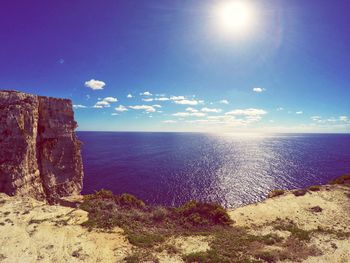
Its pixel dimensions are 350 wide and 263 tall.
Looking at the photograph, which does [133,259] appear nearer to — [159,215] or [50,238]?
[50,238]

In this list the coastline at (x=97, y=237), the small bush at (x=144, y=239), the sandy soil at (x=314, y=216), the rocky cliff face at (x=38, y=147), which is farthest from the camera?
the rocky cliff face at (x=38, y=147)

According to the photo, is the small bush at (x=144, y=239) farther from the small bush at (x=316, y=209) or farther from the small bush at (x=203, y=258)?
the small bush at (x=316, y=209)

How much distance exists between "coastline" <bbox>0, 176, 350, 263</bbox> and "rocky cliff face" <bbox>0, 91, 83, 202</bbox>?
373 centimetres

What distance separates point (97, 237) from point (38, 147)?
2055 centimetres

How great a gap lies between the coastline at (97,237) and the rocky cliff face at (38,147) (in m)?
3.73

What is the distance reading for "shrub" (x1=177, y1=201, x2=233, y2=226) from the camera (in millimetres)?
23906

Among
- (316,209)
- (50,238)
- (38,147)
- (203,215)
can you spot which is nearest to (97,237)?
(50,238)

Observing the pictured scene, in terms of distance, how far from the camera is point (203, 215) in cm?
2525

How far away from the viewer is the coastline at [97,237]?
604 inches

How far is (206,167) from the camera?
326 feet

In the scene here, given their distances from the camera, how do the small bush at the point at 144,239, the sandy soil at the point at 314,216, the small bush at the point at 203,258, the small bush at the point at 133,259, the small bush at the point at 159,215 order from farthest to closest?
the small bush at the point at 159,215 < the sandy soil at the point at 314,216 < the small bush at the point at 144,239 < the small bush at the point at 203,258 < the small bush at the point at 133,259

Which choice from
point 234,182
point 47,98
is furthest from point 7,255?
point 234,182

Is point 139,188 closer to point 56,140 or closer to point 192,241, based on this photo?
point 56,140

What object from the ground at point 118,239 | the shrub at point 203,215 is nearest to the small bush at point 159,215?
the shrub at point 203,215
